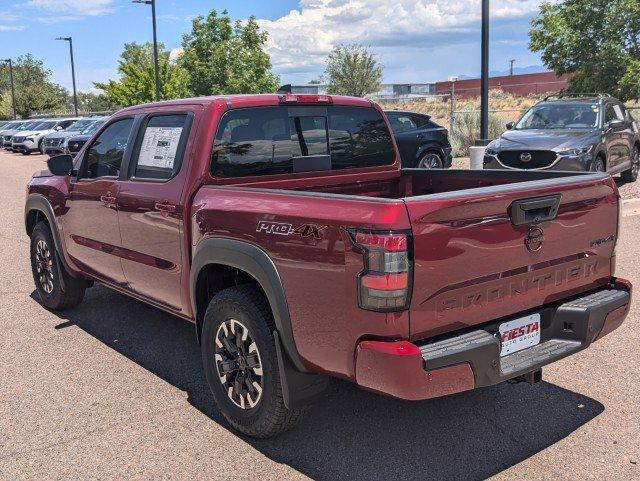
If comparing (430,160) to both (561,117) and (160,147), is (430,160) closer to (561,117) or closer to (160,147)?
(561,117)

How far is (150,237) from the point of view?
4387 mm

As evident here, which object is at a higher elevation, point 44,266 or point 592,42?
point 592,42

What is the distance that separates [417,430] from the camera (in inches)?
148

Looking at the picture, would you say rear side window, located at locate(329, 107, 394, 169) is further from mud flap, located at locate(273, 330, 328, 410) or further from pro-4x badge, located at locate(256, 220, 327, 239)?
mud flap, located at locate(273, 330, 328, 410)

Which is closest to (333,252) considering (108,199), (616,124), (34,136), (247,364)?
(247,364)

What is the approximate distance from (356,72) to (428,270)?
146 ft

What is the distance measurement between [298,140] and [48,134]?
30754 millimetres

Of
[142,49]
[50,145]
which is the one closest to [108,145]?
[50,145]

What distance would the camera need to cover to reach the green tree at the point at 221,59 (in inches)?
1364

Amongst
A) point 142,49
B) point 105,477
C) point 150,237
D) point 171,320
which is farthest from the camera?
point 142,49

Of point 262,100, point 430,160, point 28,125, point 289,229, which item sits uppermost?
point 28,125

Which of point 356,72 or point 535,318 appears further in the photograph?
point 356,72

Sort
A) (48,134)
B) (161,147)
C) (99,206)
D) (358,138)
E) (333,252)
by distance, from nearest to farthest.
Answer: (333,252)
(161,147)
(358,138)
(99,206)
(48,134)

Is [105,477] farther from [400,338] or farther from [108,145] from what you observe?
[108,145]
